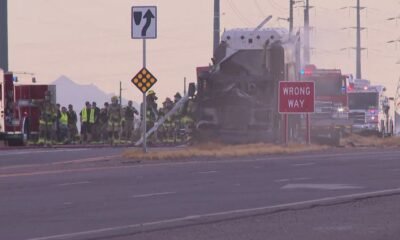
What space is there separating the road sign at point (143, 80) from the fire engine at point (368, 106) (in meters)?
27.9

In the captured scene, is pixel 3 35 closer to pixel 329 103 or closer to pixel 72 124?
pixel 72 124

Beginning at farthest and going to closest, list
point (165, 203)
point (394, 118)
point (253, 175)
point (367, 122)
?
1. point (394, 118)
2. point (367, 122)
3. point (253, 175)
4. point (165, 203)

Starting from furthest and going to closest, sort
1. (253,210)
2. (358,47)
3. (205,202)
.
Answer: (358,47) < (205,202) < (253,210)

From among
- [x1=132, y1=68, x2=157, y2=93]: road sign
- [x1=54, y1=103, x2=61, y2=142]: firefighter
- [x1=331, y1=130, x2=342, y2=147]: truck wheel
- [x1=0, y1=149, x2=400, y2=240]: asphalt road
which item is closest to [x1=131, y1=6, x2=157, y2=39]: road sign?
[x1=132, y1=68, x2=157, y2=93]: road sign

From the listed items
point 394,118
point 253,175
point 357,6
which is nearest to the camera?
point 253,175

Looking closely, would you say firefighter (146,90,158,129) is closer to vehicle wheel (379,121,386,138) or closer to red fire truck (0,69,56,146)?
red fire truck (0,69,56,146)

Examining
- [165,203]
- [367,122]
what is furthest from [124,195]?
[367,122]

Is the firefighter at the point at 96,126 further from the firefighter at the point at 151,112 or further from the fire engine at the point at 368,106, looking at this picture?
the fire engine at the point at 368,106

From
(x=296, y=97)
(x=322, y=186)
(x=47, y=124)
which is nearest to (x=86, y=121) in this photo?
(x=47, y=124)

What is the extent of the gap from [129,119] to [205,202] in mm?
31333

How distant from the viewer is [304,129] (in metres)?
47.8

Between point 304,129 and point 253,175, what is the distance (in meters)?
19.6

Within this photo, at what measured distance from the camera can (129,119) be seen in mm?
52188

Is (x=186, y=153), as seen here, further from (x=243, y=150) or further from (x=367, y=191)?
(x=367, y=191)
